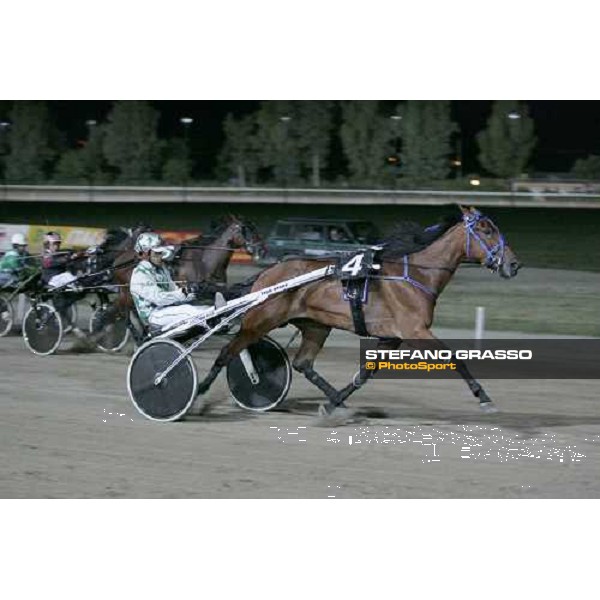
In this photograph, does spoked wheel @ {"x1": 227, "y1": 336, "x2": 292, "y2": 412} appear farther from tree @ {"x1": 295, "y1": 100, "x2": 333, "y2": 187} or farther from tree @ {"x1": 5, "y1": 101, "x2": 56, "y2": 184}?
tree @ {"x1": 295, "y1": 100, "x2": 333, "y2": 187}

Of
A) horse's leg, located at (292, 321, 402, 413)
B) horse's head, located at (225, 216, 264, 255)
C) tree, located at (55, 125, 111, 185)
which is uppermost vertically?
tree, located at (55, 125, 111, 185)

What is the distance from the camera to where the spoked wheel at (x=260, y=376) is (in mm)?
8773

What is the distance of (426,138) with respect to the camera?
2767 centimetres

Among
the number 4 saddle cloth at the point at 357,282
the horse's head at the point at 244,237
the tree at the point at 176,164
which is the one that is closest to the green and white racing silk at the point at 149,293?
the number 4 saddle cloth at the point at 357,282

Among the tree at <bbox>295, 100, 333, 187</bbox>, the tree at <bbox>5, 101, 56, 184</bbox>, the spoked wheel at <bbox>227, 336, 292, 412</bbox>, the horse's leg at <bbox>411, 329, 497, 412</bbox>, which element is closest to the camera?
the horse's leg at <bbox>411, 329, 497, 412</bbox>

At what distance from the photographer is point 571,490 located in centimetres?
632

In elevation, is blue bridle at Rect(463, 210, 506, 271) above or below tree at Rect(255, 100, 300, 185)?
below

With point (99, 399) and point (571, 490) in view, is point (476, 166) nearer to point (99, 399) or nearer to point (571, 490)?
point (99, 399)

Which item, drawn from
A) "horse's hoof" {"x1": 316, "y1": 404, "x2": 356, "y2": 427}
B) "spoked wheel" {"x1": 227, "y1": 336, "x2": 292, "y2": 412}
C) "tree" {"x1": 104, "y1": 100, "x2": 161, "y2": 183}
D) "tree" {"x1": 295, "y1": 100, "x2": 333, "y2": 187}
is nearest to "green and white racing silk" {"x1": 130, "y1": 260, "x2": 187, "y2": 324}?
"spoked wheel" {"x1": 227, "y1": 336, "x2": 292, "y2": 412}

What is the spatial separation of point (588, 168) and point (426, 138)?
13.5 feet

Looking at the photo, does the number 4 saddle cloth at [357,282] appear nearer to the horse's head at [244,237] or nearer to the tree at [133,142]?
the horse's head at [244,237]

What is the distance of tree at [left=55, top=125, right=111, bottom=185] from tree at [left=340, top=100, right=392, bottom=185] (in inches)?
258

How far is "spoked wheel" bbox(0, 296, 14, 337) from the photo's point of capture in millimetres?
14383

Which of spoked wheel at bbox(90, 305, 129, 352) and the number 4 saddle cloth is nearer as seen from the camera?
the number 4 saddle cloth
